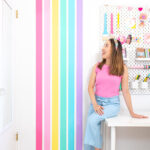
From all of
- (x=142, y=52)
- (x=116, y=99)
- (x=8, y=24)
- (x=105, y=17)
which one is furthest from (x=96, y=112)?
(x=8, y=24)

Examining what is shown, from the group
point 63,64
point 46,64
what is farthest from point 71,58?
point 46,64

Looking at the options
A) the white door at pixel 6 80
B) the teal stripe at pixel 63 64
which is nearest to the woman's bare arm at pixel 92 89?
the teal stripe at pixel 63 64

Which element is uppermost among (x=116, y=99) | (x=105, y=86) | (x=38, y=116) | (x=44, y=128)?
(x=105, y=86)

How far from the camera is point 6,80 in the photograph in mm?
1577

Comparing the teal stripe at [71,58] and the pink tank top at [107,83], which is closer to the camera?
the pink tank top at [107,83]

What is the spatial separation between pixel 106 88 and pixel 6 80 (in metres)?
0.90

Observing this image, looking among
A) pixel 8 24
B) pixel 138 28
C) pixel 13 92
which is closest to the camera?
pixel 8 24

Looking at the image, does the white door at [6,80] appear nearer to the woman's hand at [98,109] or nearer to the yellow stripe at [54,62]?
the yellow stripe at [54,62]

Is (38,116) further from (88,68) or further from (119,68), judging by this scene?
(119,68)

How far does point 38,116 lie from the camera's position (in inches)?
73.0

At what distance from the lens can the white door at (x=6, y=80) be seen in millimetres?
1450

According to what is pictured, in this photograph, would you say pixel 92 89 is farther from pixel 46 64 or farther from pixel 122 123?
pixel 46 64

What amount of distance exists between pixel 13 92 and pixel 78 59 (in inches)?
28.6

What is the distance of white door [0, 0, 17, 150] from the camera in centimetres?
145
